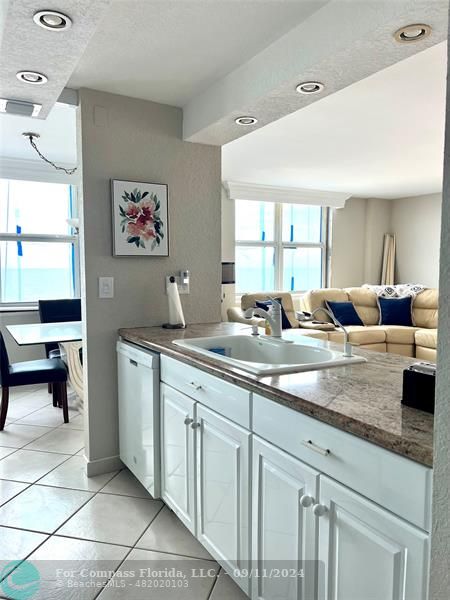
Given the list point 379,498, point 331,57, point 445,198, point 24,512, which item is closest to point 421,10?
point 331,57

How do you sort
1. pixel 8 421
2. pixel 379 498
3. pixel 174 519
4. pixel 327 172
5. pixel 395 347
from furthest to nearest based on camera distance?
1. pixel 395 347
2. pixel 327 172
3. pixel 8 421
4. pixel 174 519
5. pixel 379 498

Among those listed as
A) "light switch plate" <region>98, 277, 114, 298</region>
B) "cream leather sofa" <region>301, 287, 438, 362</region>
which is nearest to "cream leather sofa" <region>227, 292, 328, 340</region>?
"cream leather sofa" <region>301, 287, 438, 362</region>

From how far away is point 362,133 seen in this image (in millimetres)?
3645

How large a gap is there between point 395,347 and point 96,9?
16.9 ft

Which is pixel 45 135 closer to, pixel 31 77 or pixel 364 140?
pixel 31 77

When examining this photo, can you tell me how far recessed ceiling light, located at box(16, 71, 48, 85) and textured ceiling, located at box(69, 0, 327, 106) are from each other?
0.75ft

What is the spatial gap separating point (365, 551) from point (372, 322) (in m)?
5.35

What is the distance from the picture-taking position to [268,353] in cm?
221

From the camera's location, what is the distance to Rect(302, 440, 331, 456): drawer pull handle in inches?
45.9

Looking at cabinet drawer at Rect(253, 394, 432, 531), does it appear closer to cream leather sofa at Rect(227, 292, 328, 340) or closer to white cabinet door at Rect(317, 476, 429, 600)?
white cabinet door at Rect(317, 476, 429, 600)

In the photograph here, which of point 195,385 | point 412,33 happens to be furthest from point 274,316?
point 412,33

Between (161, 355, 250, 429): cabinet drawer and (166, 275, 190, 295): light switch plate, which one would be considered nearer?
(161, 355, 250, 429): cabinet drawer

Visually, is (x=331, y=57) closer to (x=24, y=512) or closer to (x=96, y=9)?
(x=96, y=9)

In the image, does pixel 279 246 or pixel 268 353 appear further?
pixel 279 246
